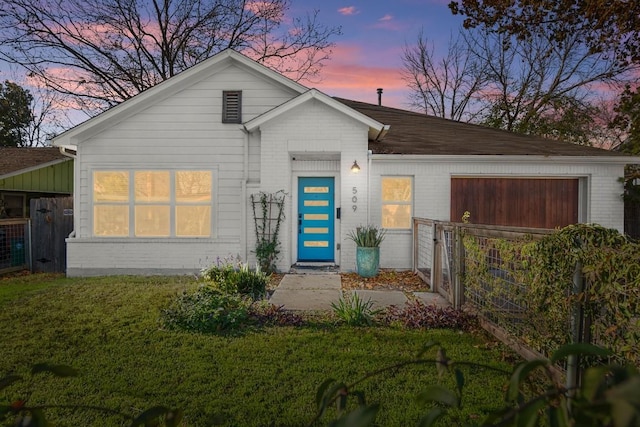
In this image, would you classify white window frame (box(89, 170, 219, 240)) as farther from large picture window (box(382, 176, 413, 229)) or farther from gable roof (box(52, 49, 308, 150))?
large picture window (box(382, 176, 413, 229))

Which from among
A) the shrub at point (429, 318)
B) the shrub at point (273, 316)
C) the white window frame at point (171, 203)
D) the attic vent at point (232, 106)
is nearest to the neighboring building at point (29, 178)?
the white window frame at point (171, 203)

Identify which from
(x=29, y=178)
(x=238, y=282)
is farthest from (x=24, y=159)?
(x=238, y=282)

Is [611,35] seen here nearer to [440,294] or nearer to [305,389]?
[440,294]

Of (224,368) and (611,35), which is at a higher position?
(611,35)

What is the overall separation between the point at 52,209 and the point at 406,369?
10.2m

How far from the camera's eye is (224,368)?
3.76 meters

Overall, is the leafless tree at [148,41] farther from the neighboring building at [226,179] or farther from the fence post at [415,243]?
the fence post at [415,243]

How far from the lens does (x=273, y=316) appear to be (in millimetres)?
5367

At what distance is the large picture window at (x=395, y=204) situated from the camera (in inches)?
366

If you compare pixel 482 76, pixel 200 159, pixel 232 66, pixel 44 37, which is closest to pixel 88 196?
pixel 200 159

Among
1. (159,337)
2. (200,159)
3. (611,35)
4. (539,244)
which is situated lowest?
(159,337)

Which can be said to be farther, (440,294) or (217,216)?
(217,216)

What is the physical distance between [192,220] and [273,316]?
4752 millimetres

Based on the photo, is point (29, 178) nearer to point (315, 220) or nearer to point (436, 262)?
point (315, 220)
